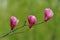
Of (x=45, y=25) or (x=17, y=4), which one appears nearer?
(x=17, y=4)

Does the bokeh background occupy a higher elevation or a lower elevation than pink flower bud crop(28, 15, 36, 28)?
lower

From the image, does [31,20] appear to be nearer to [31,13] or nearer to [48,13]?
[48,13]

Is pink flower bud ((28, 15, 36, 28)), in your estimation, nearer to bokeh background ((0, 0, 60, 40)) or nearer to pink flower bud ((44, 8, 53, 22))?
pink flower bud ((44, 8, 53, 22))

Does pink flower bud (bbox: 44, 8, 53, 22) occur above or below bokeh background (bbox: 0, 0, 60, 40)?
above

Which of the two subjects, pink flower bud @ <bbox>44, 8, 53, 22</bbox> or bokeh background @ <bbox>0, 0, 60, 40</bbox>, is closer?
pink flower bud @ <bbox>44, 8, 53, 22</bbox>

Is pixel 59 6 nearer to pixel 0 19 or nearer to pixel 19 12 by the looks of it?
pixel 19 12

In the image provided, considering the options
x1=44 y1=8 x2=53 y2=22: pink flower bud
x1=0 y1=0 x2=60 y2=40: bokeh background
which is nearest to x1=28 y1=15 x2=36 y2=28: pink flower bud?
x1=44 y1=8 x2=53 y2=22: pink flower bud

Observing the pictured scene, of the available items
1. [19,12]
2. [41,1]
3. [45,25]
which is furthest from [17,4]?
[45,25]

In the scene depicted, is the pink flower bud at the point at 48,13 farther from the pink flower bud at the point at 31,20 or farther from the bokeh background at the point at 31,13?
the bokeh background at the point at 31,13

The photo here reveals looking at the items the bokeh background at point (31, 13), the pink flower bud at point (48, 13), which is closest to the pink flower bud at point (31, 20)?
the pink flower bud at point (48, 13)
